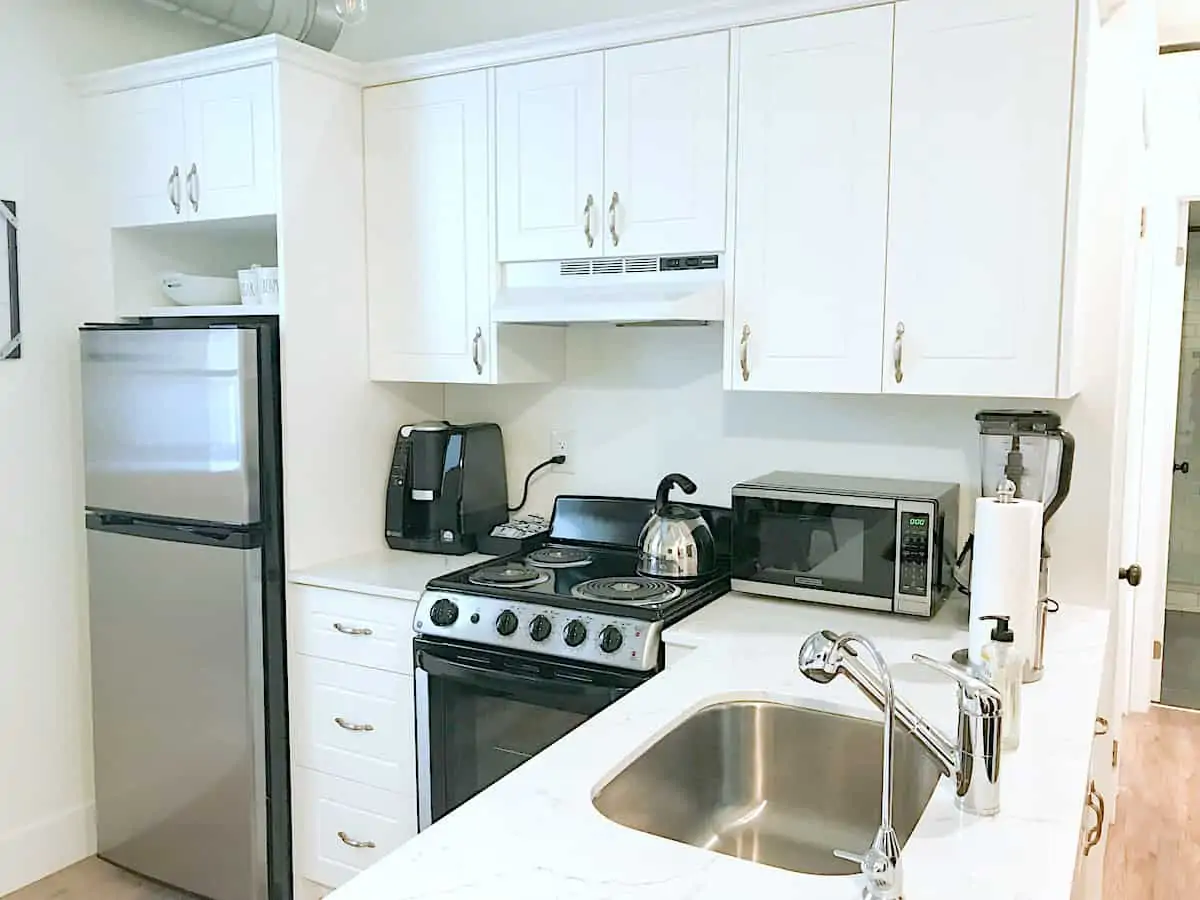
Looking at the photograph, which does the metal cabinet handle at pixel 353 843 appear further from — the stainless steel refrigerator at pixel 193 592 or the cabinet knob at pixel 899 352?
the cabinet knob at pixel 899 352

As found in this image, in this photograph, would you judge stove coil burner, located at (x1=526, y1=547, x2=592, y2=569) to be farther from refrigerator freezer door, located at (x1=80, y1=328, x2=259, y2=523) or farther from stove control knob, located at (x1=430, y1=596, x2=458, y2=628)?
refrigerator freezer door, located at (x1=80, y1=328, x2=259, y2=523)

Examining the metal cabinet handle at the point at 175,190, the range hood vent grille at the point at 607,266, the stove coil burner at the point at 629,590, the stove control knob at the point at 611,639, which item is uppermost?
the metal cabinet handle at the point at 175,190

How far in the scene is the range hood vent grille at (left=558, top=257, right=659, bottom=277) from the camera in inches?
108

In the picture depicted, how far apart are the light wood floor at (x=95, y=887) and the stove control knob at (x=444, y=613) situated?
1.25m

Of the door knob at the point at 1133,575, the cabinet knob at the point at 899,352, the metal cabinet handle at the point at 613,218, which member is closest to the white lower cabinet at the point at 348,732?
the metal cabinet handle at the point at 613,218

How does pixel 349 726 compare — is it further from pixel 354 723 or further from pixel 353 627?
pixel 353 627

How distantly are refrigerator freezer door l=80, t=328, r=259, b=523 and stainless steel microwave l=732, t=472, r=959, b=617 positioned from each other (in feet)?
4.41

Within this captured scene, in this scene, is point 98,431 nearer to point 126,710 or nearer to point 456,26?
point 126,710

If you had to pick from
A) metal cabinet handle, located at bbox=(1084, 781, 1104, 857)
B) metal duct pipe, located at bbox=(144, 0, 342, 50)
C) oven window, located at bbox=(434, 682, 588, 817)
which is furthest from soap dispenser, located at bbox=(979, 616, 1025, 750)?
metal duct pipe, located at bbox=(144, 0, 342, 50)

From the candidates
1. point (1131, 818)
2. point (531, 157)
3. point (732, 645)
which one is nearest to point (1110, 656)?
point (1131, 818)

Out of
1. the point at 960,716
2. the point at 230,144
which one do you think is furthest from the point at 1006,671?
the point at 230,144

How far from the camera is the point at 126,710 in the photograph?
312 centimetres

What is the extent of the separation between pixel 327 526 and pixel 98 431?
28.9 inches

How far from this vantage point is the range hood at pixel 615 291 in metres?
2.63
